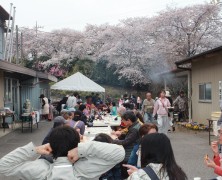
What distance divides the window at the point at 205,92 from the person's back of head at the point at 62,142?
49.0 ft

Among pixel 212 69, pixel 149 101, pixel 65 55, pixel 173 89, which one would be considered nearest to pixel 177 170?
pixel 149 101

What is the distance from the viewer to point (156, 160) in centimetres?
295

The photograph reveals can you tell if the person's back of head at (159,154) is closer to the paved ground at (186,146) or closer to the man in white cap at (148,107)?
the paved ground at (186,146)

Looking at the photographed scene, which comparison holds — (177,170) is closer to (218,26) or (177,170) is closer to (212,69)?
(212,69)

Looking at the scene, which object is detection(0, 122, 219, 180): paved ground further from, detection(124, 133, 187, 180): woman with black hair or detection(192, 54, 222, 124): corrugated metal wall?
detection(124, 133, 187, 180): woman with black hair

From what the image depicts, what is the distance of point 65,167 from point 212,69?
1477 centimetres

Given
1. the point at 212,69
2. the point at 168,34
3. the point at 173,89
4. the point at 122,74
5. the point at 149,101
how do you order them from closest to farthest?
the point at 149,101, the point at 212,69, the point at 173,89, the point at 168,34, the point at 122,74

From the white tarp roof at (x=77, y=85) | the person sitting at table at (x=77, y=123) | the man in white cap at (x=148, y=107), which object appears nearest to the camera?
the person sitting at table at (x=77, y=123)

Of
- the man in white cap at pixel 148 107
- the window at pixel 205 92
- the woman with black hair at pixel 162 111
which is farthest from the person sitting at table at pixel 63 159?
the window at pixel 205 92

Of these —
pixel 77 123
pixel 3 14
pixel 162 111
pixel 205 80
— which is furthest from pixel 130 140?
pixel 3 14

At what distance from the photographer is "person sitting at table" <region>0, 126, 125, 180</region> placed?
3051 millimetres

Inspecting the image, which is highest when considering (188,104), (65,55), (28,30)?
(28,30)

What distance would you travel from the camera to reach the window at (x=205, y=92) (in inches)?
691

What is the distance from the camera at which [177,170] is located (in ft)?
9.93
